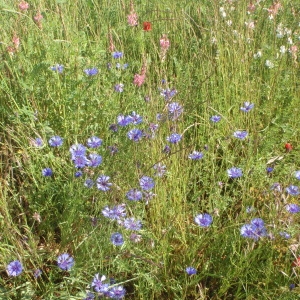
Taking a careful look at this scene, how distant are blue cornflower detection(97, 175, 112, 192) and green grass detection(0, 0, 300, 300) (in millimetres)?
25

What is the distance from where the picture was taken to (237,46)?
3.05 meters

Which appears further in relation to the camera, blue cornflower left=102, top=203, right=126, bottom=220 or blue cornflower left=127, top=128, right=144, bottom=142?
blue cornflower left=127, top=128, right=144, bottom=142

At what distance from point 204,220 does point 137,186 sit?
0.31 metres

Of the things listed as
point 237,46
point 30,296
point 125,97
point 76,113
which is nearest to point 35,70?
point 76,113

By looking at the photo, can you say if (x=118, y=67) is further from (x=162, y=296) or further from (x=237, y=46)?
(x=162, y=296)

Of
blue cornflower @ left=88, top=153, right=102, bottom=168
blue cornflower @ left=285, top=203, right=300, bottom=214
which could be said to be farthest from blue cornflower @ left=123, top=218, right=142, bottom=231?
blue cornflower @ left=285, top=203, right=300, bottom=214

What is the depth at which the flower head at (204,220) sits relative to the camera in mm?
1833

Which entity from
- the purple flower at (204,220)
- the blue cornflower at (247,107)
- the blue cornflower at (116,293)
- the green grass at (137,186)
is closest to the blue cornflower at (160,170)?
the green grass at (137,186)

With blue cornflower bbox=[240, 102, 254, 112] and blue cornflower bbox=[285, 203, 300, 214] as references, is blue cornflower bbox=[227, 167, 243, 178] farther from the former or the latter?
blue cornflower bbox=[240, 102, 254, 112]

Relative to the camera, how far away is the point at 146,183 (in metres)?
1.86

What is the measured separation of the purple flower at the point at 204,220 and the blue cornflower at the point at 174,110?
512 millimetres

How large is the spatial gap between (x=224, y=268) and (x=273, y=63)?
5.43 ft

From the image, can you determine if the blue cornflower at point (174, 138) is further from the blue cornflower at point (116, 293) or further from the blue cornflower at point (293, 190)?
the blue cornflower at point (116, 293)

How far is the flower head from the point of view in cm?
183
